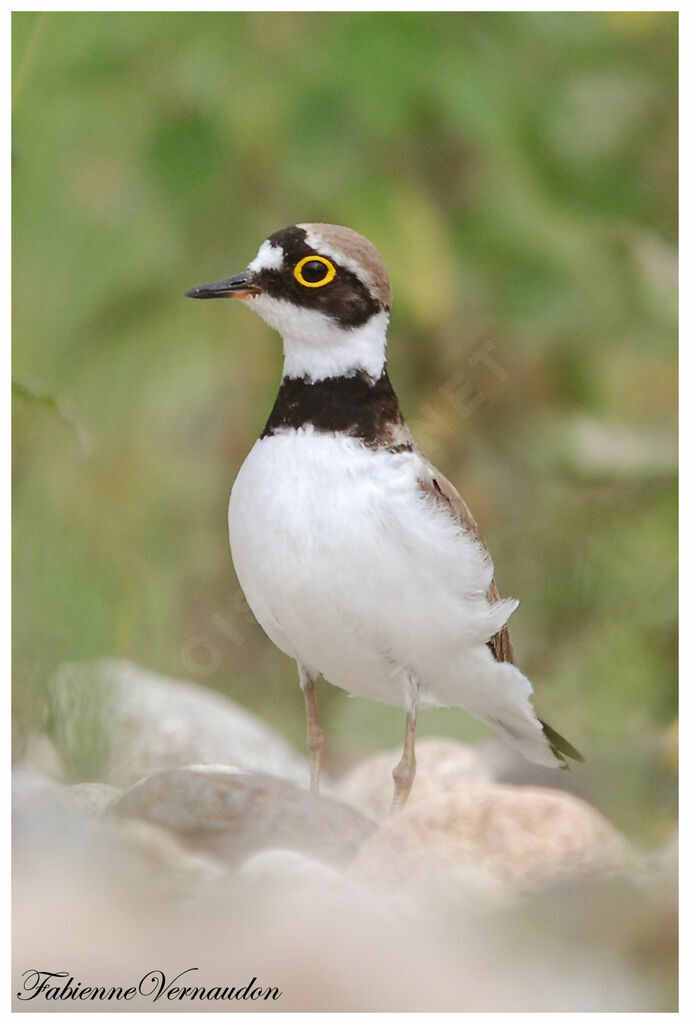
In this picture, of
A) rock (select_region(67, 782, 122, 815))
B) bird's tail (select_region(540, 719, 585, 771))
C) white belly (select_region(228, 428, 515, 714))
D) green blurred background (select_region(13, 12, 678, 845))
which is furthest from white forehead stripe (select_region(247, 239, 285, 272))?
bird's tail (select_region(540, 719, 585, 771))

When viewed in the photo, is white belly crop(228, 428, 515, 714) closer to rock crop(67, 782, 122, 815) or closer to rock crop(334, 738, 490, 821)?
rock crop(67, 782, 122, 815)

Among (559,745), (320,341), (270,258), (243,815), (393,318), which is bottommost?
(243,815)

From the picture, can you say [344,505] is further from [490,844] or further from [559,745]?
[559,745]

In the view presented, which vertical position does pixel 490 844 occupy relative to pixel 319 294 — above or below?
below

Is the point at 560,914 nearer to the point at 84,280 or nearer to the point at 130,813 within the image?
the point at 130,813

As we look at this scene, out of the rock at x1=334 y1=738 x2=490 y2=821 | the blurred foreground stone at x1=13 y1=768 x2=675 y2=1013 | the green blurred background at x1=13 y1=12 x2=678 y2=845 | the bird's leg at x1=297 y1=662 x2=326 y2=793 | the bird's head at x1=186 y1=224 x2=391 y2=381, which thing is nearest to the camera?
the blurred foreground stone at x1=13 y1=768 x2=675 y2=1013

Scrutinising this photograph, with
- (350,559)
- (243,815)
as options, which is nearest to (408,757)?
(243,815)
